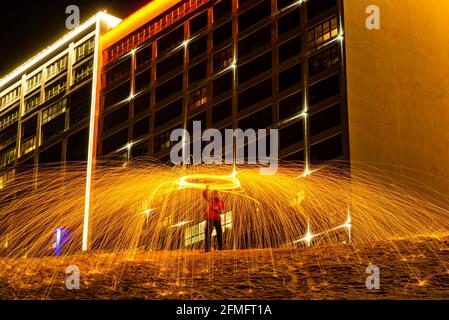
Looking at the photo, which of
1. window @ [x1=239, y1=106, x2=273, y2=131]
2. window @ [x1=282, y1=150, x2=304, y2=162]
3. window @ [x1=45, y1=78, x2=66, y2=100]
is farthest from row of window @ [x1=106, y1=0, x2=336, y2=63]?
window @ [x1=282, y1=150, x2=304, y2=162]

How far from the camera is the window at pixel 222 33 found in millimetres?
52375

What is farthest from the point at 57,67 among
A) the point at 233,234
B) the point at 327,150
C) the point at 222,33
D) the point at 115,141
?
the point at 327,150

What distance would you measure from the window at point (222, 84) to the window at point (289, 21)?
5251mm

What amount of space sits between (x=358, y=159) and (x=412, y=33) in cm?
1019

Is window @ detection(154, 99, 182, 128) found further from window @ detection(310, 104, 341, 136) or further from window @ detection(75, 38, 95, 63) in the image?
window @ detection(310, 104, 341, 136)

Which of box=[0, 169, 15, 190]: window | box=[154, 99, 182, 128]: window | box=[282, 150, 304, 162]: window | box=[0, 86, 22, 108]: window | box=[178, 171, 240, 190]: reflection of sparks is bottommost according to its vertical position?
box=[178, 171, 240, 190]: reflection of sparks

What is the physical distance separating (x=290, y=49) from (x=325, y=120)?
6.35m

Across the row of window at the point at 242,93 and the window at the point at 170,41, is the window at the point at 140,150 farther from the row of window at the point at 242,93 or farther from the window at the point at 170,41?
the window at the point at 170,41

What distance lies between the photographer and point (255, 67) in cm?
4966

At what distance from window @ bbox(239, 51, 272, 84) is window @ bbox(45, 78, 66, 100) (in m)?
23.4

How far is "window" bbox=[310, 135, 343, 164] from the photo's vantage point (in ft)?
139

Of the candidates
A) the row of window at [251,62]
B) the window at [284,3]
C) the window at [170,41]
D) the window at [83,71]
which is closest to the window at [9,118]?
the window at [83,71]

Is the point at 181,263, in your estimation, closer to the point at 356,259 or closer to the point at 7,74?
the point at 356,259

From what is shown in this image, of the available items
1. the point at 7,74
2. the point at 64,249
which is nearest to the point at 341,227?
the point at 64,249
